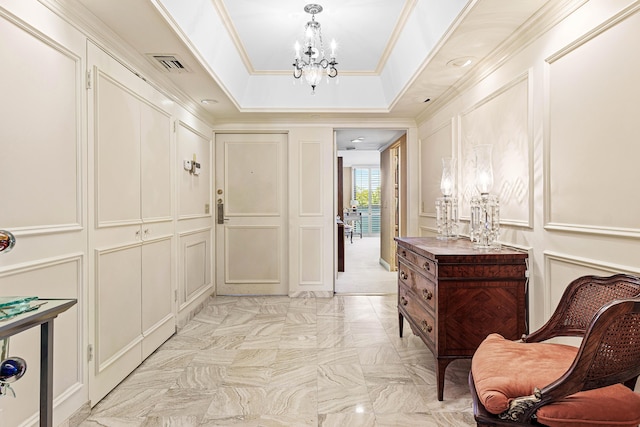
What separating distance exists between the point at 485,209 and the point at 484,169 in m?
0.28

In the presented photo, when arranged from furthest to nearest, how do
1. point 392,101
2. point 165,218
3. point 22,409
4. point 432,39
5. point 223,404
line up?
point 392,101 → point 165,218 → point 432,39 → point 223,404 → point 22,409

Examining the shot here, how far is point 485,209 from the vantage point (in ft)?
7.82

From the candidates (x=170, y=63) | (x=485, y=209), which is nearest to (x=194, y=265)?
(x=170, y=63)

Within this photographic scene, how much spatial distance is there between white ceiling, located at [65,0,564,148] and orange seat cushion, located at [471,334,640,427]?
182 centimetres

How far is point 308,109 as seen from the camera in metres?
4.29

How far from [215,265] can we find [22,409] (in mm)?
3178

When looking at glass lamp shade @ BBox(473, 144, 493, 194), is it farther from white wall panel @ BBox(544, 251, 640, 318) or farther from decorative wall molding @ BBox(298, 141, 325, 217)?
decorative wall molding @ BBox(298, 141, 325, 217)

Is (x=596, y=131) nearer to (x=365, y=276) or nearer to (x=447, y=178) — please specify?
(x=447, y=178)

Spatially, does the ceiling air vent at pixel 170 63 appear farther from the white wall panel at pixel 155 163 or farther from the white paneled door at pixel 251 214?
the white paneled door at pixel 251 214

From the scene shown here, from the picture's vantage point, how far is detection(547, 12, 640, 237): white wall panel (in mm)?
1545

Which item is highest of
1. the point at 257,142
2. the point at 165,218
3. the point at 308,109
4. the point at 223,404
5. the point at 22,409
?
the point at 308,109

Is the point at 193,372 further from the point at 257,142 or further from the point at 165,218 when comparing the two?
the point at 257,142

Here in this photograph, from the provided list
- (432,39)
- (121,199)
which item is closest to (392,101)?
(432,39)

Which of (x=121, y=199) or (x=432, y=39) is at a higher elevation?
(x=432, y=39)
